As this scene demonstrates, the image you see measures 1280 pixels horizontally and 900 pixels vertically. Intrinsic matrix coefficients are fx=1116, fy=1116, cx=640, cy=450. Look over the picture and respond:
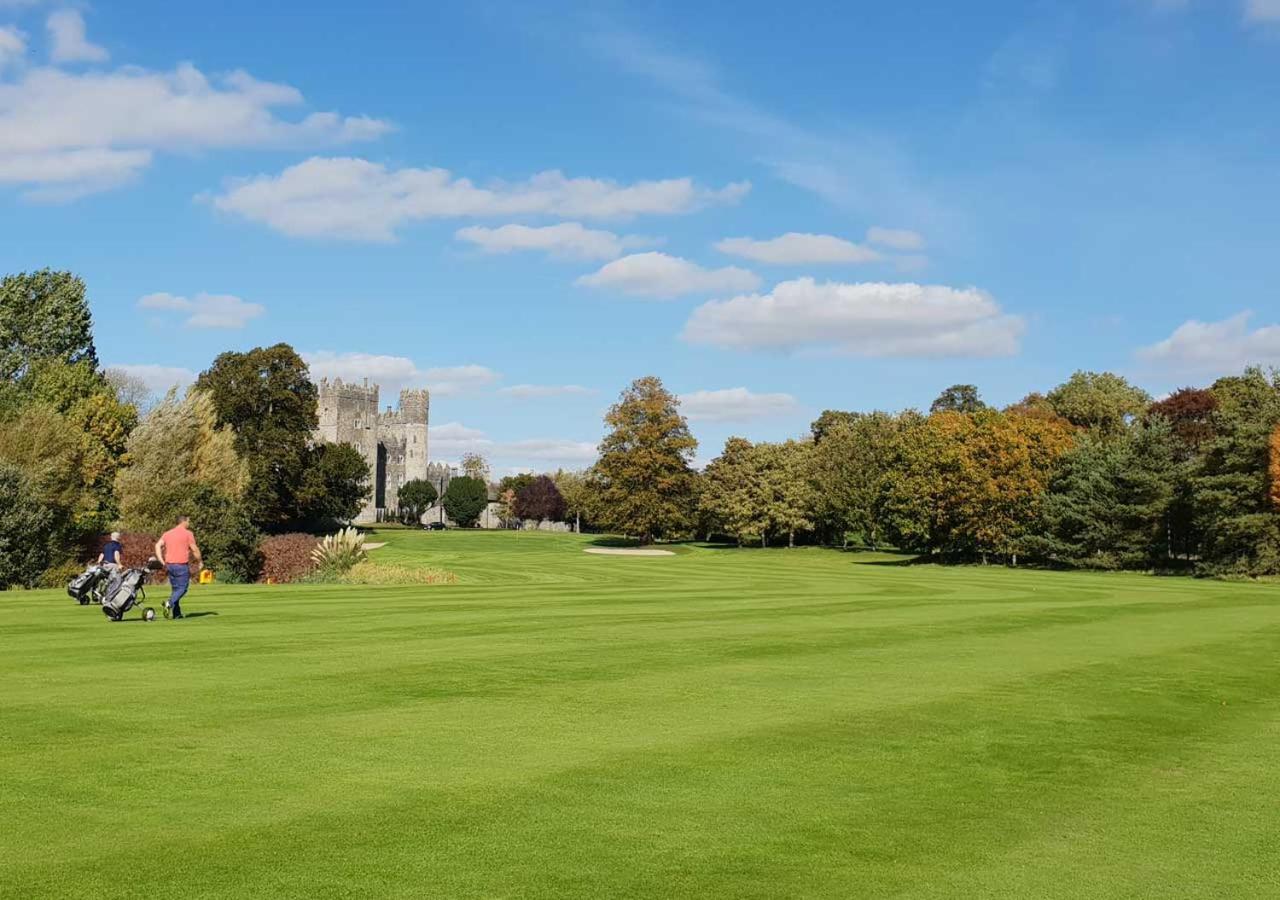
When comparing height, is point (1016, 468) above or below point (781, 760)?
above

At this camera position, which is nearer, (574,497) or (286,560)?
(286,560)

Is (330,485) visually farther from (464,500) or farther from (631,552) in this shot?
(464,500)

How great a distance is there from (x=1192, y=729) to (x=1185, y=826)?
4231 millimetres

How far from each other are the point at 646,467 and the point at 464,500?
68078mm

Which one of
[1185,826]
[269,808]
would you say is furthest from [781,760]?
[269,808]

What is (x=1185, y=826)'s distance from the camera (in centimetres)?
796

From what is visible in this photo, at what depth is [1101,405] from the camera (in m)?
101

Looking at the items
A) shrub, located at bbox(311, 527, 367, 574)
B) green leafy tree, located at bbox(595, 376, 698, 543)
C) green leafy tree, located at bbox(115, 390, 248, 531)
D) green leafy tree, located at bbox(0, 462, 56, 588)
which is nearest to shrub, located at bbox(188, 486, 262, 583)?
shrub, located at bbox(311, 527, 367, 574)

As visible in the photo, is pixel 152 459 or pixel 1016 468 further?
pixel 1016 468

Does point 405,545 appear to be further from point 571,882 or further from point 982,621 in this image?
point 571,882

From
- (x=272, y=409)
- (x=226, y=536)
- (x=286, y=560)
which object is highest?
(x=272, y=409)

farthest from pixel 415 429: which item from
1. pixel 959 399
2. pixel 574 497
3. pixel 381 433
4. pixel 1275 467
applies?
pixel 1275 467

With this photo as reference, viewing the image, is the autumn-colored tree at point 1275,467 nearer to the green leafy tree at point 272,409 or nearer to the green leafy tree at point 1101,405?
the green leafy tree at point 1101,405

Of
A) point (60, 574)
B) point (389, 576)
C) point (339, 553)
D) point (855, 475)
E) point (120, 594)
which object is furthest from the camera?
point (855, 475)
